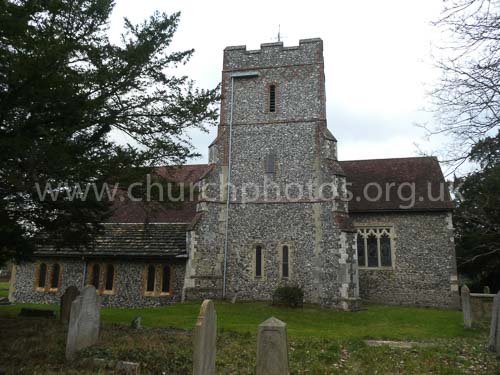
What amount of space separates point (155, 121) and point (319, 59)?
11120 millimetres

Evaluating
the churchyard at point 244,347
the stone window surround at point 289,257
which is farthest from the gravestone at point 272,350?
the stone window surround at point 289,257

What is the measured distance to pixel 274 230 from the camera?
17578mm

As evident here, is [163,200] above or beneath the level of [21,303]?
above

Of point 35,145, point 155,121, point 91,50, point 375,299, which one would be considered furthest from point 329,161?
point 35,145

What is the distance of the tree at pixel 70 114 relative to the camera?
7832 mm

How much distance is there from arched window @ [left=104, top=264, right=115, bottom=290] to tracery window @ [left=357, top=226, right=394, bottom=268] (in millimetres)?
11768

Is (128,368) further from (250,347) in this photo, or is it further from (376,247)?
(376,247)

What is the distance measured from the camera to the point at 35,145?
7824 mm

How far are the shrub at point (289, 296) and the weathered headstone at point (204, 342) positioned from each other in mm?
10696

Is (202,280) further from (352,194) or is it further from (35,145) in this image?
(35,145)

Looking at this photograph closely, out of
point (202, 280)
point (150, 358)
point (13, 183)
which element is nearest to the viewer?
point (150, 358)

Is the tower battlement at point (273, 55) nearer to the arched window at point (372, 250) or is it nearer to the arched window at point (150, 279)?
the arched window at point (372, 250)

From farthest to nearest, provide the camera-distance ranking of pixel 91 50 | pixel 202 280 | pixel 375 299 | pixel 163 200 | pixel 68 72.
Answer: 1. pixel 375 299
2. pixel 202 280
3. pixel 163 200
4. pixel 91 50
5. pixel 68 72

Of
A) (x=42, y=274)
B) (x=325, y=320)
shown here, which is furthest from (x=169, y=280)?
(x=325, y=320)
